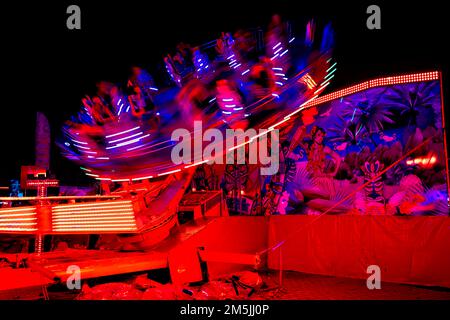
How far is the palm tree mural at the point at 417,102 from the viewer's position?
9195mm

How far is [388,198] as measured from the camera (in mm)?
9844

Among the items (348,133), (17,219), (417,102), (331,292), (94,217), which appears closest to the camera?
(17,219)

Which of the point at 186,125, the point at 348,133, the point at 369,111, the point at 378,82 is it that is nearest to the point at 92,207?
the point at 186,125

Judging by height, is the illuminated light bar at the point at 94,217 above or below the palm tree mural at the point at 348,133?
below

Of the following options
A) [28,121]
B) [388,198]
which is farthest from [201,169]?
[28,121]

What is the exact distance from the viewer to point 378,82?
1012cm

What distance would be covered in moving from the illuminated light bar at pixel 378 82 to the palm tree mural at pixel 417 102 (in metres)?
0.13

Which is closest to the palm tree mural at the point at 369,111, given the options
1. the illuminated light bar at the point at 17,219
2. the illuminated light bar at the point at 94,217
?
the illuminated light bar at the point at 94,217

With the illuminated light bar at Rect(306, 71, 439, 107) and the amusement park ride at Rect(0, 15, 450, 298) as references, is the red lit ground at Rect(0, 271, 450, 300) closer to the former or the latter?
the amusement park ride at Rect(0, 15, 450, 298)

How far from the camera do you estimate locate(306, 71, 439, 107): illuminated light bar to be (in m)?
9.32

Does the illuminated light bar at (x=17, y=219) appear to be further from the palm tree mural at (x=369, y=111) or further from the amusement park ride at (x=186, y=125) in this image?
the palm tree mural at (x=369, y=111)

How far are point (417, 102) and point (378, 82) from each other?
1.19 m

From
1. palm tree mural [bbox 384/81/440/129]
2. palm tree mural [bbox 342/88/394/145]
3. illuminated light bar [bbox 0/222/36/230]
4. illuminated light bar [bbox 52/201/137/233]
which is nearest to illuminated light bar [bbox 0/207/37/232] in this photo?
illuminated light bar [bbox 0/222/36/230]

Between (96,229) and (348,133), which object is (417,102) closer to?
(348,133)
